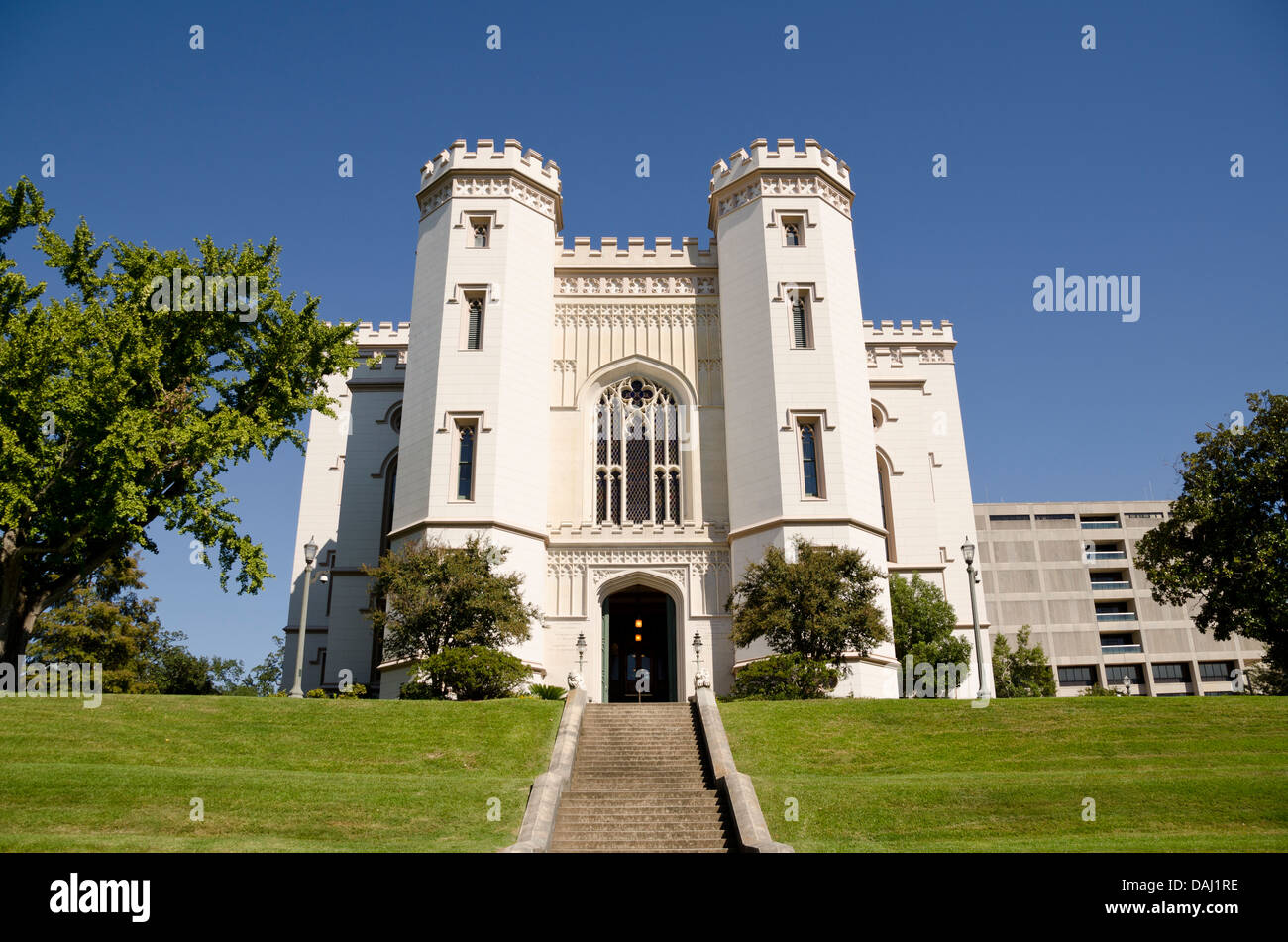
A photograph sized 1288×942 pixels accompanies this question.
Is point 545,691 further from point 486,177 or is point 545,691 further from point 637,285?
point 486,177

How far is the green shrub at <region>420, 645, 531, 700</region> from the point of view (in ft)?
75.6

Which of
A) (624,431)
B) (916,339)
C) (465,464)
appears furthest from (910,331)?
(465,464)

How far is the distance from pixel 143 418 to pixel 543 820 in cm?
1392

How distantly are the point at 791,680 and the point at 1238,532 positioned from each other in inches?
518

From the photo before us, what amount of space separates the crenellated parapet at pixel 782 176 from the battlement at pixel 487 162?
6380 mm

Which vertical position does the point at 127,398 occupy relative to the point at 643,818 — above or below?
above

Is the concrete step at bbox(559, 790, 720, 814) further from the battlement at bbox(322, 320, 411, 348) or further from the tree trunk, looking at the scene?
the battlement at bbox(322, 320, 411, 348)

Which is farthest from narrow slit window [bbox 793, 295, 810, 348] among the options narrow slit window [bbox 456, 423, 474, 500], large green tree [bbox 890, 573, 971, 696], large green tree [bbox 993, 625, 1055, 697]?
large green tree [bbox 993, 625, 1055, 697]

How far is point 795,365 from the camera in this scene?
98.8 ft

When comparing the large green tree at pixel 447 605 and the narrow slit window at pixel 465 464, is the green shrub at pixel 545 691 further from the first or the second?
the narrow slit window at pixel 465 464

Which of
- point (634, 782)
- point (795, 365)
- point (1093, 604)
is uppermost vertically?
point (795, 365)

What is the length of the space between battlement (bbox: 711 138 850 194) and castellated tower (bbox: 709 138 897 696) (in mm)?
50
